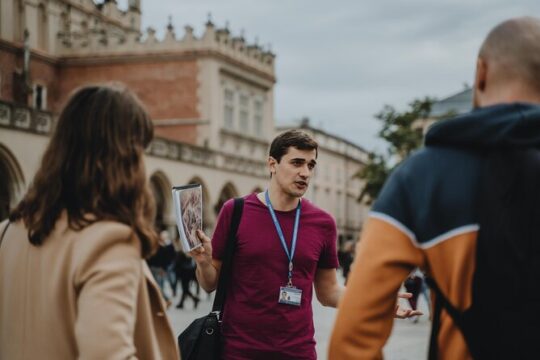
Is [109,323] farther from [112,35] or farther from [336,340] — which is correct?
[112,35]

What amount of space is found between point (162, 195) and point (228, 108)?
10886mm

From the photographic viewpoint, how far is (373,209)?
2.90 meters

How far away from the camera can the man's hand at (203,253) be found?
5254 mm

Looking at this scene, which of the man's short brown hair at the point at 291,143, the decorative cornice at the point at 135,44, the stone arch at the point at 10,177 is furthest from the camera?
the decorative cornice at the point at 135,44

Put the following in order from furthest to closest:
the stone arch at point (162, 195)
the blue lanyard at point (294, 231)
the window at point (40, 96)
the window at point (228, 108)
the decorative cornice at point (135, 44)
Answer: the window at point (228, 108), the decorative cornice at point (135, 44), the window at point (40, 96), the stone arch at point (162, 195), the blue lanyard at point (294, 231)

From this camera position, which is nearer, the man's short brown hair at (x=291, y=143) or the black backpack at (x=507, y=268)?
the black backpack at (x=507, y=268)

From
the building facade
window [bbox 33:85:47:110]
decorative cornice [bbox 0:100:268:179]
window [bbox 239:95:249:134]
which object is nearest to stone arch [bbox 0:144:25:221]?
decorative cornice [bbox 0:100:268:179]

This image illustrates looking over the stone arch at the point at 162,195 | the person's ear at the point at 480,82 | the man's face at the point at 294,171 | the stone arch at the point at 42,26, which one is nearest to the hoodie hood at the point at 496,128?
the person's ear at the point at 480,82

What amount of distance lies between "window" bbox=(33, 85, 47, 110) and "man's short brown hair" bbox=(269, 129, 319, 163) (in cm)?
4459

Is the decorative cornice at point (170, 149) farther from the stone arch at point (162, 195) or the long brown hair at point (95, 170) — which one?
the long brown hair at point (95, 170)

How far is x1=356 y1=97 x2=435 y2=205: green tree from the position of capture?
59219 millimetres

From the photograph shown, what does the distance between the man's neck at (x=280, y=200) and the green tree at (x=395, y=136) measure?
176 feet

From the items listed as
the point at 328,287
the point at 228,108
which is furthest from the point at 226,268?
the point at 228,108

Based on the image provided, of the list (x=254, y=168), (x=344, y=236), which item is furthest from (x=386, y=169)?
(x=344, y=236)
